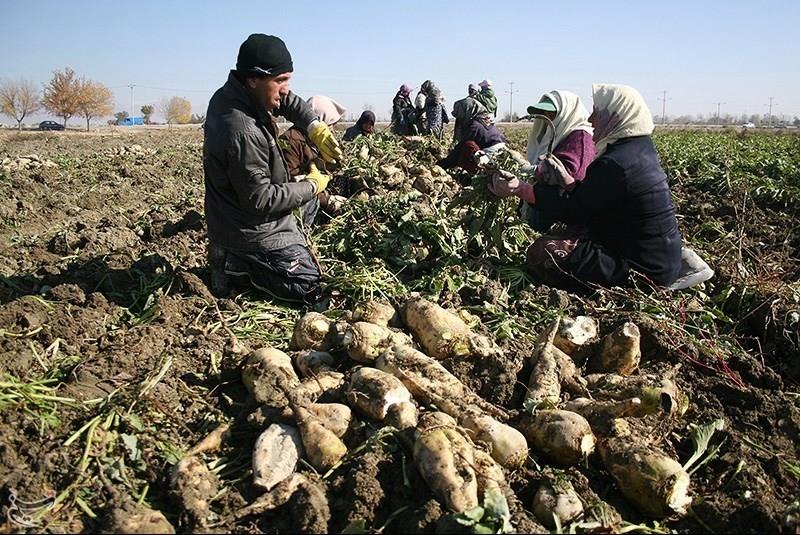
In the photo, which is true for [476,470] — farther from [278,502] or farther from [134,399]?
[134,399]

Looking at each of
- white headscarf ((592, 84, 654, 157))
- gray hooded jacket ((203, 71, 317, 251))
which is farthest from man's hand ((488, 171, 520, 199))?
gray hooded jacket ((203, 71, 317, 251))

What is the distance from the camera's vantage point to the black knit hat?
3.52 m

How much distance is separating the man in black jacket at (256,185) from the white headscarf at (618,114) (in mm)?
1874

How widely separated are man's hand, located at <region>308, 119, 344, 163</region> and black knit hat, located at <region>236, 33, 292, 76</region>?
0.74 meters

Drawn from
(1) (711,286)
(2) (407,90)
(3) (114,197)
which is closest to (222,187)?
(1) (711,286)

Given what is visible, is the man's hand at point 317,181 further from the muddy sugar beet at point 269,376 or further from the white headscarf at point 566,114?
the white headscarf at point 566,114

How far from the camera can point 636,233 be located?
405 cm

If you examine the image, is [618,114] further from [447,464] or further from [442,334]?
[447,464]

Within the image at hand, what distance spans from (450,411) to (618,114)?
8.40ft

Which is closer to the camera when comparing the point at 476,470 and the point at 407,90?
the point at 476,470

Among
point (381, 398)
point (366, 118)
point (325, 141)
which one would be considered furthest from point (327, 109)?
point (381, 398)

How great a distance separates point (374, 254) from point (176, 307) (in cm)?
157

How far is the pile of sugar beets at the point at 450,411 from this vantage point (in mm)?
2166

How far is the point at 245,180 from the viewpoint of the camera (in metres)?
3.67
